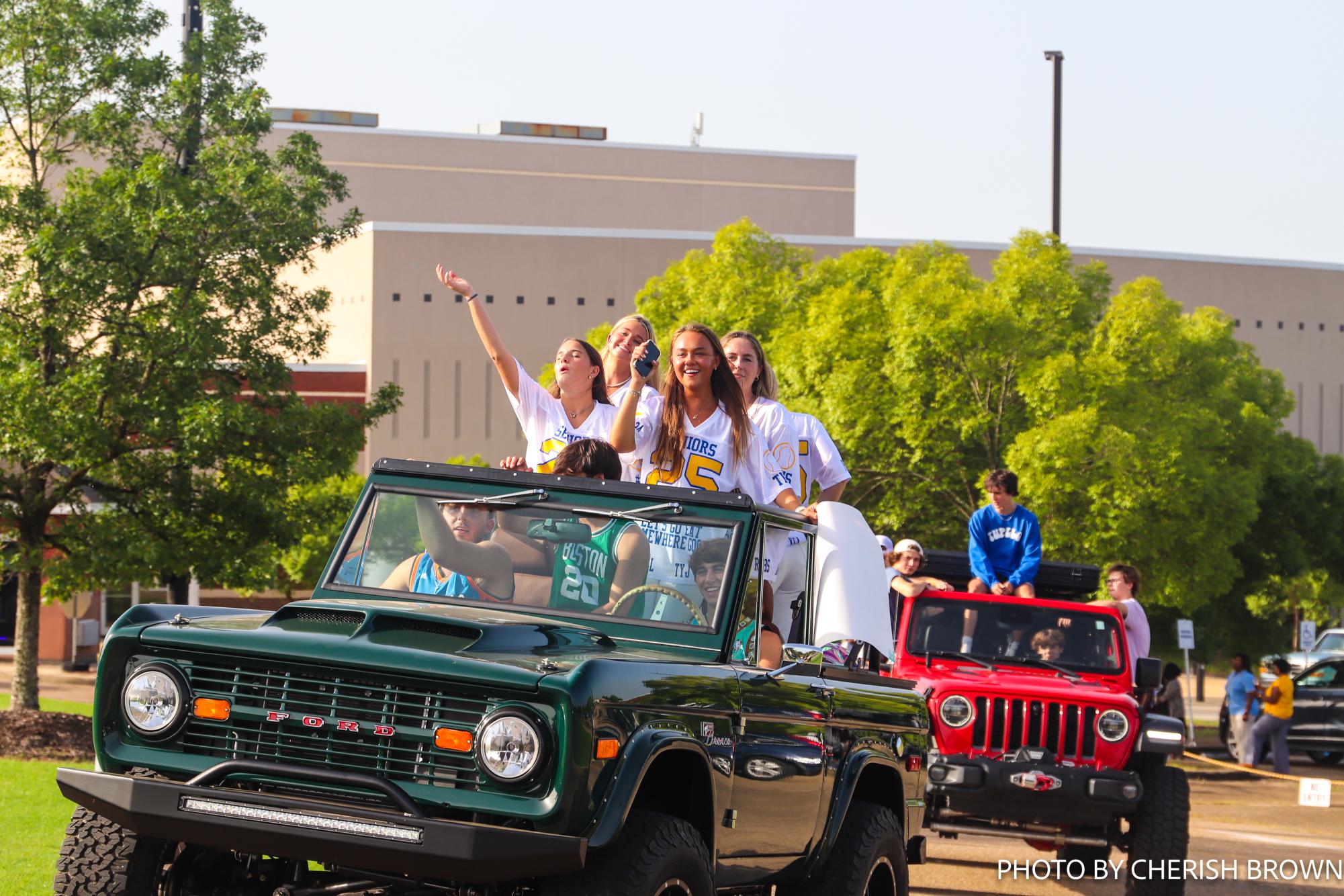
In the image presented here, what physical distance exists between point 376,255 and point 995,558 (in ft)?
162

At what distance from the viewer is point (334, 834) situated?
15.3 ft

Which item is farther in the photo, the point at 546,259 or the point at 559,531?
the point at 546,259

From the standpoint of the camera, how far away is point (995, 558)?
1222 cm

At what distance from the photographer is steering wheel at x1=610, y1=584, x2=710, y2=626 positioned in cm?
589

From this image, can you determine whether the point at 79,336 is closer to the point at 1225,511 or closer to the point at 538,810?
the point at 538,810

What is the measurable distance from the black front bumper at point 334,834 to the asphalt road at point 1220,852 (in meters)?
7.05

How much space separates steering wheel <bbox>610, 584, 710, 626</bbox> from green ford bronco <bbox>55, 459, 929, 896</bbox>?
0.01 m

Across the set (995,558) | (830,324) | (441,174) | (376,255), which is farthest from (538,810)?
(441,174)

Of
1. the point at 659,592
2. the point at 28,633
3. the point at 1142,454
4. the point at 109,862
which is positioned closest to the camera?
the point at 109,862

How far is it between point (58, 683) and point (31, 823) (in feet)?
89.0

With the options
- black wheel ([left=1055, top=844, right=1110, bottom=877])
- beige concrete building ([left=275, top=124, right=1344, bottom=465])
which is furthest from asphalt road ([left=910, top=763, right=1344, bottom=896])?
beige concrete building ([left=275, top=124, right=1344, bottom=465])

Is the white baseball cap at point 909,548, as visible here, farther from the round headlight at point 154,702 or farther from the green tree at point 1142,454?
the green tree at point 1142,454

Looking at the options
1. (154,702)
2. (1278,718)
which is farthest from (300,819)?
(1278,718)

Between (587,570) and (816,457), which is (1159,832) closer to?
(816,457)
